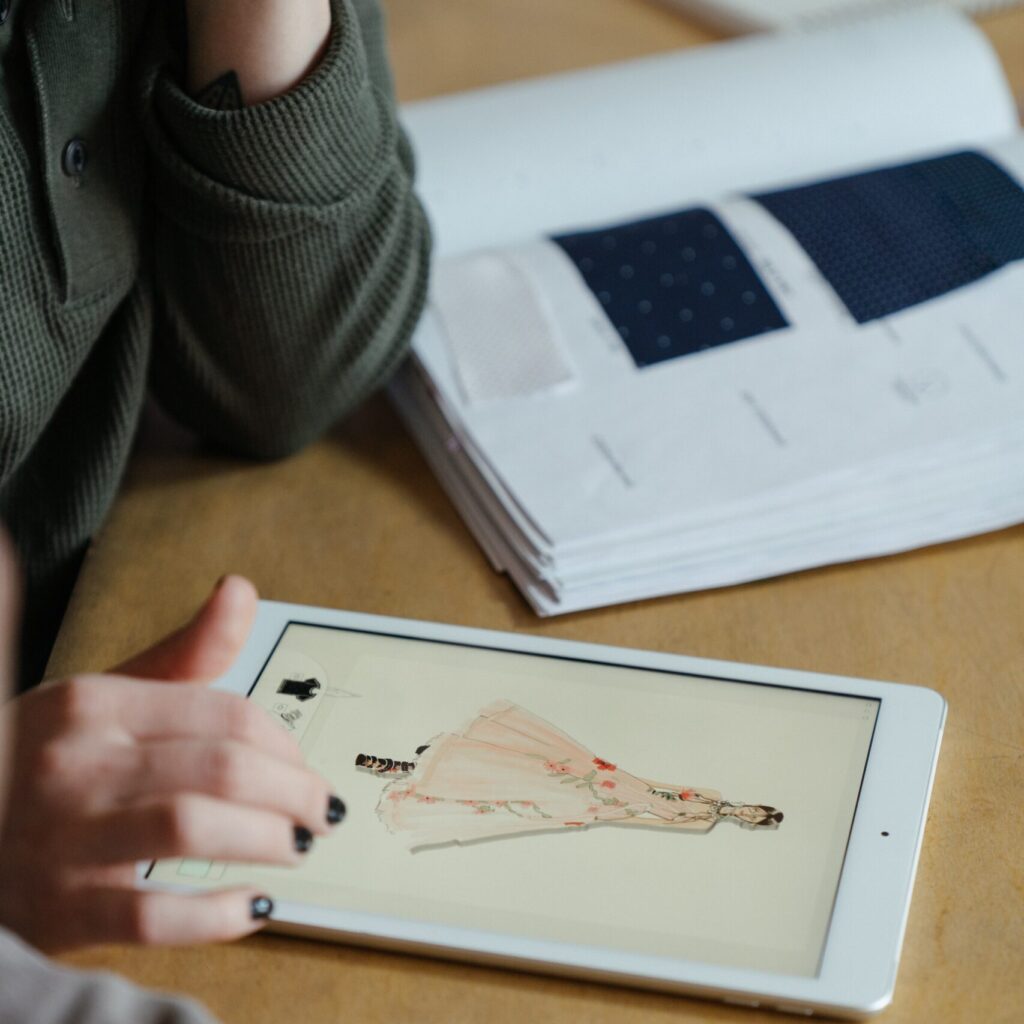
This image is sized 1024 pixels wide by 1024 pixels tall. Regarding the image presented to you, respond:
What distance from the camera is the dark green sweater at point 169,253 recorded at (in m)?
0.59

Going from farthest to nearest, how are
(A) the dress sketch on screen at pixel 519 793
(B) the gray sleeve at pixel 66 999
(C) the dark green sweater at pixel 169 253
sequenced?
(C) the dark green sweater at pixel 169 253 < (A) the dress sketch on screen at pixel 519 793 < (B) the gray sleeve at pixel 66 999

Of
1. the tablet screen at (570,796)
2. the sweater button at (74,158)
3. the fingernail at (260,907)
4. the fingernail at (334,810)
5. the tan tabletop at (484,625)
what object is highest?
the sweater button at (74,158)

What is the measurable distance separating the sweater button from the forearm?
0.06 metres

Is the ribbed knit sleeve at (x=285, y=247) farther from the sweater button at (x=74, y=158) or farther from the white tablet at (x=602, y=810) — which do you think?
the white tablet at (x=602, y=810)

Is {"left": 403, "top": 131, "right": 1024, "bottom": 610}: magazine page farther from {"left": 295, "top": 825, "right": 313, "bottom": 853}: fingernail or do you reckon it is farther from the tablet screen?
{"left": 295, "top": 825, "right": 313, "bottom": 853}: fingernail

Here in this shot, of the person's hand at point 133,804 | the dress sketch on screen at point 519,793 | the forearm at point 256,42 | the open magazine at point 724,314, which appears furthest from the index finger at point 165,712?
the forearm at point 256,42

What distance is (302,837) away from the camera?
1.20 feet

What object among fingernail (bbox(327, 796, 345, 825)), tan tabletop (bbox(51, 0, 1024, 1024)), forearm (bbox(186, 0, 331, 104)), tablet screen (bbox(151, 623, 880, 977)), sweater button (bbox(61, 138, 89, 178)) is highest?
forearm (bbox(186, 0, 331, 104))

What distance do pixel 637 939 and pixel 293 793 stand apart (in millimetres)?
126

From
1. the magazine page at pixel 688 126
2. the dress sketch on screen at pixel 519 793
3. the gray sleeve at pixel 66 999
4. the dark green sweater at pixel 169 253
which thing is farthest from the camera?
the magazine page at pixel 688 126

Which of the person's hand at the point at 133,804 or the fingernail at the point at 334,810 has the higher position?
the person's hand at the point at 133,804

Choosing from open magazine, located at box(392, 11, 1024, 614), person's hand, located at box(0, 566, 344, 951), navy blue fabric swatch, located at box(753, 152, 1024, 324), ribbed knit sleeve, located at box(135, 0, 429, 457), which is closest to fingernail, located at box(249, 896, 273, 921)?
person's hand, located at box(0, 566, 344, 951)

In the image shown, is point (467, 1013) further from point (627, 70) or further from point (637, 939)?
point (627, 70)

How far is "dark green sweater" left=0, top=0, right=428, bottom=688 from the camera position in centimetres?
59
